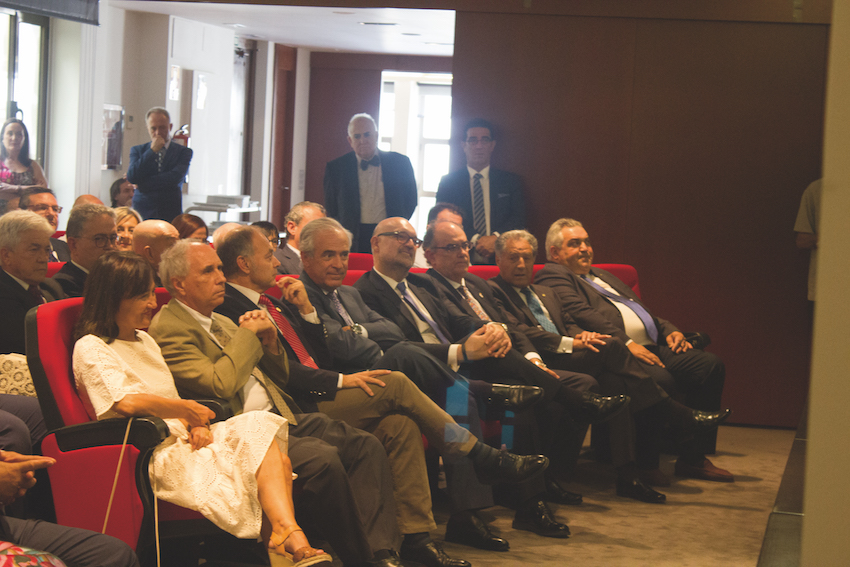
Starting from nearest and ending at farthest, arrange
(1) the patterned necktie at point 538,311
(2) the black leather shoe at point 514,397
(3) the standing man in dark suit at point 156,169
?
(2) the black leather shoe at point 514,397, (1) the patterned necktie at point 538,311, (3) the standing man in dark suit at point 156,169

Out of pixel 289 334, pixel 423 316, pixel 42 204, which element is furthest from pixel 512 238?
pixel 42 204

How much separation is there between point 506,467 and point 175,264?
51.1 inches

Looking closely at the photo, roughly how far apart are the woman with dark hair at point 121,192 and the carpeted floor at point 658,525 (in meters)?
4.12

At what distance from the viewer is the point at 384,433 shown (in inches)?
111

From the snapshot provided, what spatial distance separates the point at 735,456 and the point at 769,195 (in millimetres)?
1591

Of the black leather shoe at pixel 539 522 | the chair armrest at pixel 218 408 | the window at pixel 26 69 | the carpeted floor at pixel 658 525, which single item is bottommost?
the carpeted floor at pixel 658 525

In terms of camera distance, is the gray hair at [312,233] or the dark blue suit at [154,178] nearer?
the gray hair at [312,233]

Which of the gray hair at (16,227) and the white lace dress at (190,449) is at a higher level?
the gray hair at (16,227)

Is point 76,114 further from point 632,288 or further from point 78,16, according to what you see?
point 632,288

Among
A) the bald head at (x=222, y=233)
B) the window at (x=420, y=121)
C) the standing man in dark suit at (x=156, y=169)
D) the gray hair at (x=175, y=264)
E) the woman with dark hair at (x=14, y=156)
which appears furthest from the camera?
the window at (x=420, y=121)

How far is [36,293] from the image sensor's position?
10.4ft

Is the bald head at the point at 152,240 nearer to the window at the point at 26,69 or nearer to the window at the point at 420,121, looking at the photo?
the window at the point at 26,69

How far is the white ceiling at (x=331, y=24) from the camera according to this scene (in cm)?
744

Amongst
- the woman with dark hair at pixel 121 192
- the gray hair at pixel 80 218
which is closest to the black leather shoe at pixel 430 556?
the gray hair at pixel 80 218
